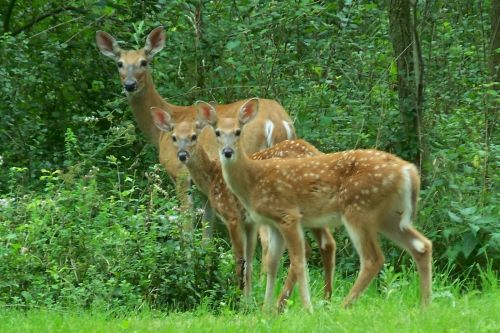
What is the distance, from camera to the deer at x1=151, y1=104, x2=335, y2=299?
8.47 metres

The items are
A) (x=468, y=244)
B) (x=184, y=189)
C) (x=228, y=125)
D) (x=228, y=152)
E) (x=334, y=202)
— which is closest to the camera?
(x=334, y=202)

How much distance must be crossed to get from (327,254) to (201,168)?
5.60ft

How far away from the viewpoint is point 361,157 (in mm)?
7773

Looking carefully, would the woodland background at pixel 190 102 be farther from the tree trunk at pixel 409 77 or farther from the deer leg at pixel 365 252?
the deer leg at pixel 365 252

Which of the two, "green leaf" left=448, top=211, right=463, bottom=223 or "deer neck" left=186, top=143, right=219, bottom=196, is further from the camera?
"deer neck" left=186, top=143, right=219, bottom=196

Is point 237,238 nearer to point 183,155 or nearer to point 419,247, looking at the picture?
point 183,155

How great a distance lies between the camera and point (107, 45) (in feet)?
37.8

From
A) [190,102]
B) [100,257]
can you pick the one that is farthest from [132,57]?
[100,257]

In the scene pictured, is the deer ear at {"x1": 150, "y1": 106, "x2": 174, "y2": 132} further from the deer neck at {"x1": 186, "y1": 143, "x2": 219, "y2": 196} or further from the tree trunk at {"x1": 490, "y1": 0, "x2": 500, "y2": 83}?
the tree trunk at {"x1": 490, "y1": 0, "x2": 500, "y2": 83}

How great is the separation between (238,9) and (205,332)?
A: 237 inches

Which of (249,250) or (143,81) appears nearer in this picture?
(249,250)

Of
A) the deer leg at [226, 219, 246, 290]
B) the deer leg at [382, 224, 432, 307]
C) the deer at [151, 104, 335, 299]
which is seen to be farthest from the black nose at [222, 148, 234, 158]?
the deer leg at [382, 224, 432, 307]

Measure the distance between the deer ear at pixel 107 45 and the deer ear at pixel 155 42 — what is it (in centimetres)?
31

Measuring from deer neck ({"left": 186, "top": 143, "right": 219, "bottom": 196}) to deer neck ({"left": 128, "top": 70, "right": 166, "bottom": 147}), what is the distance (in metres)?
1.93
